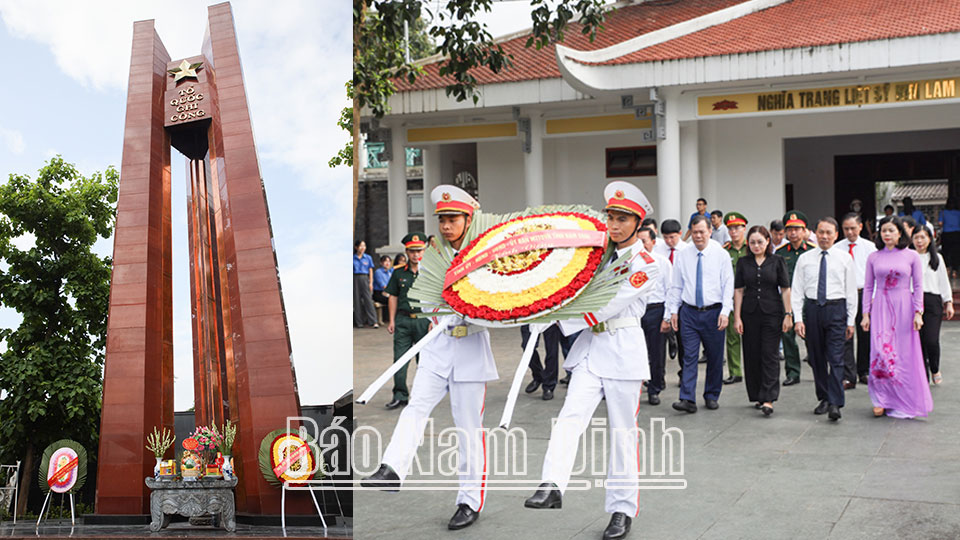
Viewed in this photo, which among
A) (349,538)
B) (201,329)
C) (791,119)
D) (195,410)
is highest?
(791,119)

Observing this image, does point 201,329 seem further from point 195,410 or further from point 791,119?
point 791,119

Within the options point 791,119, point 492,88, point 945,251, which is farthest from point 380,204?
point 945,251

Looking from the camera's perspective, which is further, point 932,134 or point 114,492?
point 932,134

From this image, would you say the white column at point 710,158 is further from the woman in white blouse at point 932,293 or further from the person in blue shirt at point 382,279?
the woman in white blouse at point 932,293

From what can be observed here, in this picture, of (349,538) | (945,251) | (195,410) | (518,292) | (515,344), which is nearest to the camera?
(518,292)

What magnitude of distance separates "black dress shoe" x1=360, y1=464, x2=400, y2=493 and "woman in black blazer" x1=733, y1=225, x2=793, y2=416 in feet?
12.1

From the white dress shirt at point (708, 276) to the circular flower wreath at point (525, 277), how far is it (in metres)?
2.69

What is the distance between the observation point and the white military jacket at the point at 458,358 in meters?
4.44

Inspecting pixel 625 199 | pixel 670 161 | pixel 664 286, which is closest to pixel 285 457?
pixel 625 199

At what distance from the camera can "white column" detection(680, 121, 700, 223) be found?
13.4 meters

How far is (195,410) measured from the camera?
505cm

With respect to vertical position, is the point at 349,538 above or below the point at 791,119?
below

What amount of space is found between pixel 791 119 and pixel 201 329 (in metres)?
11.2

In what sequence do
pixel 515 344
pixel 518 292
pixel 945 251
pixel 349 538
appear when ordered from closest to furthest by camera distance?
1. pixel 518 292
2. pixel 349 538
3. pixel 515 344
4. pixel 945 251
